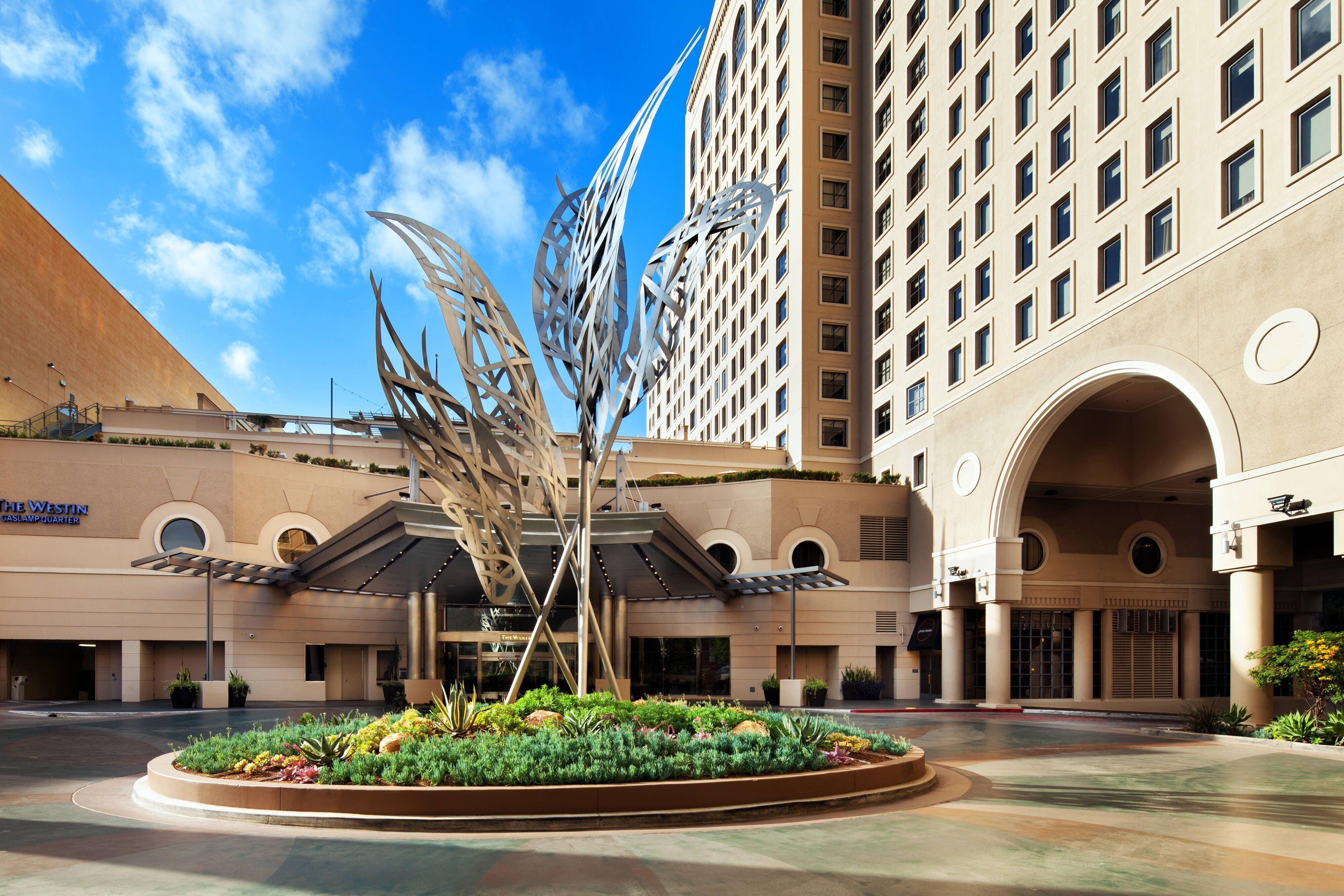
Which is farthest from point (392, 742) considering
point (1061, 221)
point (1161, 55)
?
point (1061, 221)

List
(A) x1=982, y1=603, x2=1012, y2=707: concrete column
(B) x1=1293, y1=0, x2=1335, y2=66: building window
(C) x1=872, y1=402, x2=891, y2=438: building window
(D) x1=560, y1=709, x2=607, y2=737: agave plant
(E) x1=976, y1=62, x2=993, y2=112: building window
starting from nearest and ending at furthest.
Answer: (D) x1=560, y1=709, x2=607, y2=737: agave plant
(B) x1=1293, y1=0, x2=1335, y2=66: building window
(A) x1=982, y1=603, x2=1012, y2=707: concrete column
(E) x1=976, y1=62, x2=993, y2=112: building window
(C) x1=872, y1=402, x2=891, y2=438: building window

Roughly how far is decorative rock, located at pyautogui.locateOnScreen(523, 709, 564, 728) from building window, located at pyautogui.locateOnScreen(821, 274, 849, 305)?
40606mm

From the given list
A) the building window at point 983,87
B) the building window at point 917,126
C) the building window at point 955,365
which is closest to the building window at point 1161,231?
the building window at point 955,365

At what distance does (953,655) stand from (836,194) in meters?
27.3

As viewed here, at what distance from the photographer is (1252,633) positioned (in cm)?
2366

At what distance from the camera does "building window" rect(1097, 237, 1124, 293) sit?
98.7ft

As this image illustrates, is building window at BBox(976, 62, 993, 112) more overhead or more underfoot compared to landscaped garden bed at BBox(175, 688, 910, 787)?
more overhead

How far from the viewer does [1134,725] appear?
25.5m

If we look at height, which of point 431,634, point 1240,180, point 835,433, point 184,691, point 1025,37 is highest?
point 1025,37

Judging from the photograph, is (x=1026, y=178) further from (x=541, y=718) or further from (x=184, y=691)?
(x=184, y=691)

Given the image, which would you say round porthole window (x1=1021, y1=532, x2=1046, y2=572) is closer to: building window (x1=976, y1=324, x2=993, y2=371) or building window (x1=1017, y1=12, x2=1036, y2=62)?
building window (x1=976, y1=324, x2=993, y2=371)

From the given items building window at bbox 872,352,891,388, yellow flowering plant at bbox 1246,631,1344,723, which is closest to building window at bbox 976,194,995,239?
building window at bbox 872,352,891,388

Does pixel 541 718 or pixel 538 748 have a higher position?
pixel 538 748

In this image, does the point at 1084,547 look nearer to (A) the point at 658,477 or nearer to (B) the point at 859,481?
(B) the point at 859,481
